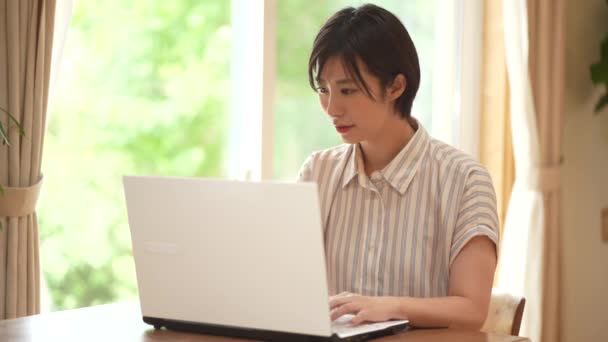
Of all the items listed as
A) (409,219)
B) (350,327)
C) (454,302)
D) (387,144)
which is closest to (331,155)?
(387,144)

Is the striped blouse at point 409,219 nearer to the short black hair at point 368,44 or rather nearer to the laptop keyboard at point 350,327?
the short black hair at point 368,44

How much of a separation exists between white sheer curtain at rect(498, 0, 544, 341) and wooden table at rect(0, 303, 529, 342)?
78.1 inches

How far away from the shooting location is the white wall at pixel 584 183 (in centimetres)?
395

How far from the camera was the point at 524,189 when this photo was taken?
144 inches

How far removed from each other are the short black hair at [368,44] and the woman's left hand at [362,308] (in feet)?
1.58

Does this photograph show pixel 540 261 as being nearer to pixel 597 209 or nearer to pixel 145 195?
pixel 597 209

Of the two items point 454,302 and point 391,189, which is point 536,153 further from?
point 454,302

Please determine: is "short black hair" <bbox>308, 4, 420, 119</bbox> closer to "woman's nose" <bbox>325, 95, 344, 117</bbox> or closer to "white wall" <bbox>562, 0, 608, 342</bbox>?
Answer: "woman's nose" <bbox>325, 95, 344, 117</bbox>

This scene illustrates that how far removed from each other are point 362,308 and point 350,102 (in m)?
0.49

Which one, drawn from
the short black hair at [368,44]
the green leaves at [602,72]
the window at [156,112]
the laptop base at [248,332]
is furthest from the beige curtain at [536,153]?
the laptop base at [248,332]

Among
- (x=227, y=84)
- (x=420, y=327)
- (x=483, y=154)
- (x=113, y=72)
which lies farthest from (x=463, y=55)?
(x=420, y=327)

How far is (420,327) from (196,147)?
1.53 metres

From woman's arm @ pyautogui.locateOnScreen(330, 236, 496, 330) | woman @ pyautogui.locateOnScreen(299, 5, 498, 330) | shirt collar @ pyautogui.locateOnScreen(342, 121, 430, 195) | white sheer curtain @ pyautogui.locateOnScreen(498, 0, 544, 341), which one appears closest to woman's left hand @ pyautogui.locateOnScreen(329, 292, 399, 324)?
woman's arm @ pyautogui.locateOnScreen(330, 236, 496, 330)

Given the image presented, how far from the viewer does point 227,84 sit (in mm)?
3205
